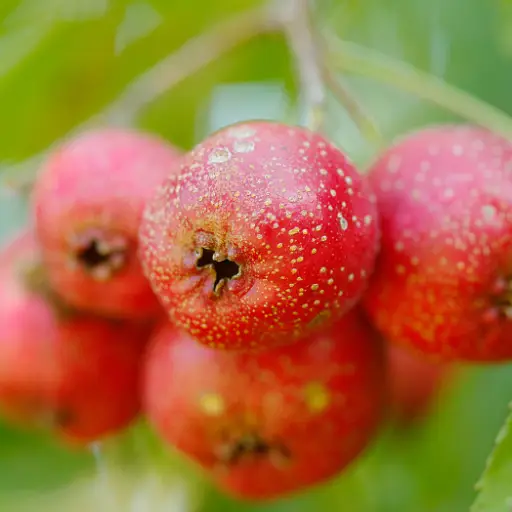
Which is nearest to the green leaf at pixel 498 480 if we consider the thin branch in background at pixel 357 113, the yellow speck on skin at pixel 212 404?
the yellow speck on skin at pixel 212 404

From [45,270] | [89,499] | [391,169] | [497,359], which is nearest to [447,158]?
[391,169]

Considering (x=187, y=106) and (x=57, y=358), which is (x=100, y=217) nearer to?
(x=57, y=358)

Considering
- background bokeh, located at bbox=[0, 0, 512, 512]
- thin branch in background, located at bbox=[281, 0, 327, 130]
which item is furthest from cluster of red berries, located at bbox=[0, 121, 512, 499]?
background bokeh, located at bbox=[0, 0, 512, 512]

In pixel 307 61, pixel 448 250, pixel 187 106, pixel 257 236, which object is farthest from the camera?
pixel 187 106

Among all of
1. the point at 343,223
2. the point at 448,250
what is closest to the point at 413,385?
the point at 448,250

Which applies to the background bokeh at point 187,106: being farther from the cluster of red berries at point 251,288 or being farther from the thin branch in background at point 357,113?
the thin branch in background at point 357,113

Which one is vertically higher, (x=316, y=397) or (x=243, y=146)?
(x=243, y=146)
